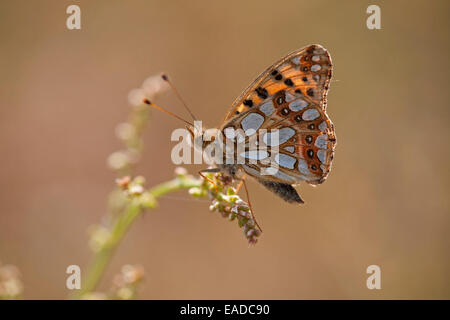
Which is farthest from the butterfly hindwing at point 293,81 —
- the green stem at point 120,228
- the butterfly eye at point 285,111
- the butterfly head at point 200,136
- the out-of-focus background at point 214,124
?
the out-of-focus background at point 214,124

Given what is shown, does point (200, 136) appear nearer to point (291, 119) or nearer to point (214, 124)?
point (291, 119)

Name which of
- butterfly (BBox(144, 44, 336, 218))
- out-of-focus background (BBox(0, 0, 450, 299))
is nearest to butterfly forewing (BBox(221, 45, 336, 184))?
butterfly (BBox(144, 44, 336, 218))

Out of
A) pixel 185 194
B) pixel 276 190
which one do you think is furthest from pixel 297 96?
pixel 185 194

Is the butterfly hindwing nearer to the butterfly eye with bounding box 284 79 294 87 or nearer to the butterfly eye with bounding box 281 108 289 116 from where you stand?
the butterfly eye with bounding box 284 79 294 87

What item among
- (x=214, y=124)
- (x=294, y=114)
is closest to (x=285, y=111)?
(x=294, y=114)

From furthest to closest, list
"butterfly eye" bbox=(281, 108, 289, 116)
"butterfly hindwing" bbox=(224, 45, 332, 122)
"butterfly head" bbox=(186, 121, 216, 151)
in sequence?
"butterfly head" bbox=(186, 121, 216, 151) < "butterfly eye" bbox=(281, 108, 289, 116) < "butterfly hindwing" bbox=(224, 45, 332, 122)
